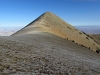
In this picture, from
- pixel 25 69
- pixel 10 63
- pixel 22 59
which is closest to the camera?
pixel 25 69

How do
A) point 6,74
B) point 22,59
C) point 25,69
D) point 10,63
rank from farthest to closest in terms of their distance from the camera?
point 22,59, point 10,63, point 25,69, point 6,74

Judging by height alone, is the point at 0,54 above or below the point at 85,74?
above

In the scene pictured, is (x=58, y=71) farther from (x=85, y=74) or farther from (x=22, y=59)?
(x=22, y=59)

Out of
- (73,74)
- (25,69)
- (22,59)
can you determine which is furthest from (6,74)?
(73,74)

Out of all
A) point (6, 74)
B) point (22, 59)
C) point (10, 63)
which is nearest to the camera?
point (6, 74)

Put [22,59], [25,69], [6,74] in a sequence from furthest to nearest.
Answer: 1. [22,59]
2. [25,69]
3. [6,74]

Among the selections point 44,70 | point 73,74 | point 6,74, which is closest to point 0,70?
point 6,74

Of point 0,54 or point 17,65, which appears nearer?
point 17,65

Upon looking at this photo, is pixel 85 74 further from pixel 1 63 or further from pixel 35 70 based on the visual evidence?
pixel 1 63

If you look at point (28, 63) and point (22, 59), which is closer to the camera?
point (28, 63)
